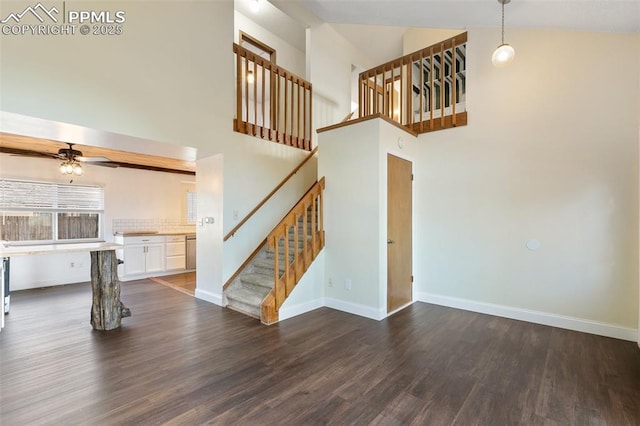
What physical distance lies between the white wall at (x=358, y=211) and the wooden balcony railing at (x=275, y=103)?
3.66ft

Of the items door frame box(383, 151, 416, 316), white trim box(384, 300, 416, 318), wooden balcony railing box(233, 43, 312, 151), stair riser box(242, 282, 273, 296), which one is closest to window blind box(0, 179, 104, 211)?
wooden balcony railing box(233, 43, 312, 151)

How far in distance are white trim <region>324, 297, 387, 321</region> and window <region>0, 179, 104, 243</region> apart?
16.9 ft

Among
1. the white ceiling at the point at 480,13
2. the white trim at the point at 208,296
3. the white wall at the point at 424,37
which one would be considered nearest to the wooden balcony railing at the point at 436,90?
the white ceiling at the point at 480,13

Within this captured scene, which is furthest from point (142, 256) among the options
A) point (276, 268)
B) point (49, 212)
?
point (276, 268)

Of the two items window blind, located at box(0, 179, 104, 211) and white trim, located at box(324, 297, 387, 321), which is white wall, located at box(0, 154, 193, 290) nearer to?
window blind, located at box(0, 179, 104, 211)

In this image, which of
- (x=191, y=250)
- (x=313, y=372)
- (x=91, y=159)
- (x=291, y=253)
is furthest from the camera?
(x=191, y=250)

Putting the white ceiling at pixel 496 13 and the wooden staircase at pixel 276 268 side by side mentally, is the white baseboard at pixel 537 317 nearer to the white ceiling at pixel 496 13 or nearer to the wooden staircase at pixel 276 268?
the wooden staircase at pixel 276 268

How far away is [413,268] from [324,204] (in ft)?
5.53

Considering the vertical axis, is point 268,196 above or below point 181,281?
above

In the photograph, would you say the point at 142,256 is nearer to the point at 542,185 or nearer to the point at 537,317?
the point at 537,317

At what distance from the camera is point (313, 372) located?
2.38 m

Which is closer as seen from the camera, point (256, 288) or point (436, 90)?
point (256, 288)

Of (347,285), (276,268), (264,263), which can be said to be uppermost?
(276,268)

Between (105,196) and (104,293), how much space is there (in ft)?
11.8
